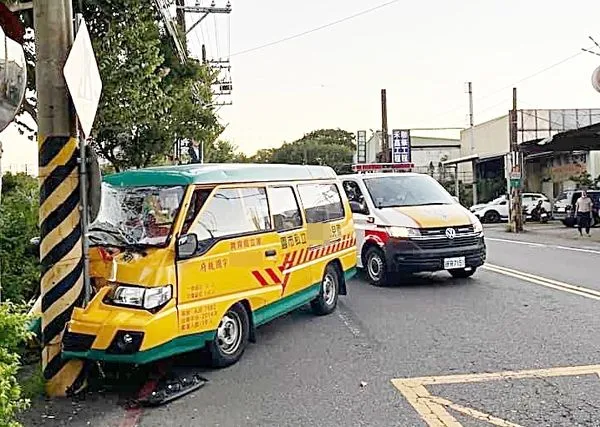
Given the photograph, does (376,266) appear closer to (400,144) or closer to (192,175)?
(192,175)

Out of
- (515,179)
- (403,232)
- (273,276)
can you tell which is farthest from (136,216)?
(515,179)

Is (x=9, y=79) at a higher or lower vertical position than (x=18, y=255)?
higher

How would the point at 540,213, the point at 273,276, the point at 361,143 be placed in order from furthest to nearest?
the point at 361,143
the point at 540,213
the point at 273,276

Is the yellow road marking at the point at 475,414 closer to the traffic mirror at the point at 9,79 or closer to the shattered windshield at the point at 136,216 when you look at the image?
the shattered windshield at the point at 136,216

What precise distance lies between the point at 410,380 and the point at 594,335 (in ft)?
8.75

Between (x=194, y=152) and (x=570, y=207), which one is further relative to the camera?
(x=570, y=207)

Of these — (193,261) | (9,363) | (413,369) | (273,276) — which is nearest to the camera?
(9,363)

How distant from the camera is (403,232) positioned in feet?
36.1

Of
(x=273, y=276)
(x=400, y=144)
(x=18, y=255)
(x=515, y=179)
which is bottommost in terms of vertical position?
(x=273, y=276)

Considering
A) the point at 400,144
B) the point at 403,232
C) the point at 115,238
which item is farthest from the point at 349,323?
the point at 400,144

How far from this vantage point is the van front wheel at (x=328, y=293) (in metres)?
8.94

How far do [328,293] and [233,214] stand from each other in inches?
108

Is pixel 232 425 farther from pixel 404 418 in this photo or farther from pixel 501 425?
pixel 501 425

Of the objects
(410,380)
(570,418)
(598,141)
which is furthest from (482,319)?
(598,141)
